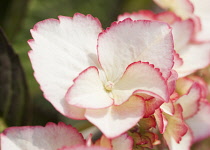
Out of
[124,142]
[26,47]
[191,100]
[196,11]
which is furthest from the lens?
[26,47]

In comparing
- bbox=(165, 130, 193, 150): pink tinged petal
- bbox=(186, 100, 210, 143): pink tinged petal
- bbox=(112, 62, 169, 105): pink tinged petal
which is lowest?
bbox=(186, 100, 210, 143): pink tinged petal

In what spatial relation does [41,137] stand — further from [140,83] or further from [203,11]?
[203,11]

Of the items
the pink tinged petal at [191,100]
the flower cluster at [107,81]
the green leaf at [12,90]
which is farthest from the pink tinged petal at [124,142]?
the green leaf at [12,90]

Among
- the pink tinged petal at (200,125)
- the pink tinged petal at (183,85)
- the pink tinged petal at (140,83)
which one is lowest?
the pink tinged petal at (200,125)

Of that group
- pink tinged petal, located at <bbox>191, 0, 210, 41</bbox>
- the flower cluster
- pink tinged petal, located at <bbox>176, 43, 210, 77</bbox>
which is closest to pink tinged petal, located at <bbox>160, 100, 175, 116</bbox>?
the flower cluster

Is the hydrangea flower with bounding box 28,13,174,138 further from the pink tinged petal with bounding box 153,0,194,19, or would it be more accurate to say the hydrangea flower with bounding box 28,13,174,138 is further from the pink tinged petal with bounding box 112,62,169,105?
the pink tinged petal with bounding box 153,0,194,19

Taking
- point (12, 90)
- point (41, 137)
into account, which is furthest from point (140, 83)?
point (12, 90)

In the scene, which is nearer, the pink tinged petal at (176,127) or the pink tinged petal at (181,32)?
the pink tinged petal at (176,127)

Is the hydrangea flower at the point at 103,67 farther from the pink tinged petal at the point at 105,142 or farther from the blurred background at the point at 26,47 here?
the blurred background at the point at 26,47
